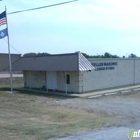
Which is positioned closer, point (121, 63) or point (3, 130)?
point (3, 130)

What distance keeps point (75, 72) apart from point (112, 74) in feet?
22.2

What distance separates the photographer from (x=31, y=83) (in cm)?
3716

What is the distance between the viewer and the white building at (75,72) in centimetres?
3034

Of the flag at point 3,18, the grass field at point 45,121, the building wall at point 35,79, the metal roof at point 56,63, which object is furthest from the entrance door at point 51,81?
the grass field at point 45,121

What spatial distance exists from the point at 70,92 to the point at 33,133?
2030 cm

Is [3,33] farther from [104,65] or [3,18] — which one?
[104,65]

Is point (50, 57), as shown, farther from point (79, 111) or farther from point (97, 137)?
point (97, 137)

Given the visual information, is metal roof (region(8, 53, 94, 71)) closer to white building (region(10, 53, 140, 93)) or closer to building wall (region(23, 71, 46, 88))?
white building (region(10, 53, 140, 93))

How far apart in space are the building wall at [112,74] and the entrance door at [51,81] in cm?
364

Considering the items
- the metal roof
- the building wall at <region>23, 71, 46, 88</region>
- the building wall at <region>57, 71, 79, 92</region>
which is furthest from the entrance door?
the metal roof

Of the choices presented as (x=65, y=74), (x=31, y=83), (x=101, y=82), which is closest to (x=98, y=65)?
(x=101, y=82)

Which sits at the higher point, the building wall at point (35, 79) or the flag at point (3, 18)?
the flag at point (3, 18)

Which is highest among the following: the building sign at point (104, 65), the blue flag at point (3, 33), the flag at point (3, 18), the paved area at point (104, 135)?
the flag at point (3, 18)

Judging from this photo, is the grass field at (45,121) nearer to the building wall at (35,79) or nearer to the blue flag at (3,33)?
the blue flag at (3,33)
